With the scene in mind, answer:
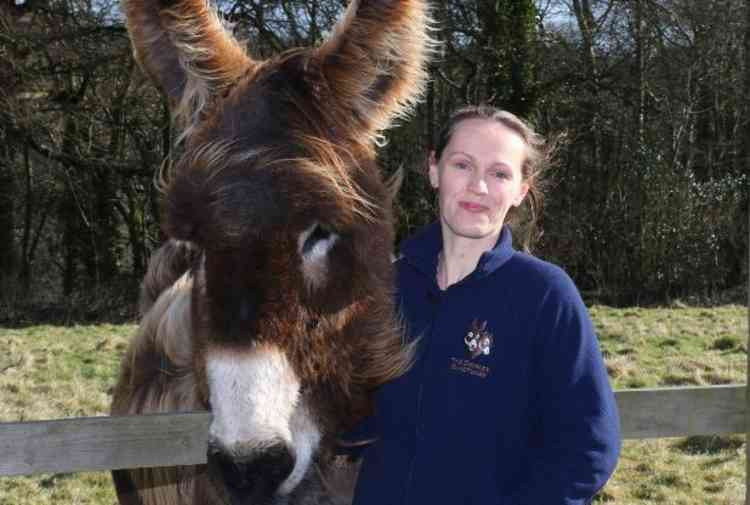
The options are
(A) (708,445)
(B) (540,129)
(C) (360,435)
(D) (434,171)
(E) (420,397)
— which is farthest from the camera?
(B) (540,129)

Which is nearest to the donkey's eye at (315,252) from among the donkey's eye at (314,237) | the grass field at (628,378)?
the donkey's eye at (314,237)

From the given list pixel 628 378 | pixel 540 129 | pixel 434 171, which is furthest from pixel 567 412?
pixel 540 129

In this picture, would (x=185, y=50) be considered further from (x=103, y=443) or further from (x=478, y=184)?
(x=103, y=443)

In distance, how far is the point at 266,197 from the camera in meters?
1.96

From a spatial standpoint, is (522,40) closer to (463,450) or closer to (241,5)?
(241,5)

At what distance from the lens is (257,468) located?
1806mm

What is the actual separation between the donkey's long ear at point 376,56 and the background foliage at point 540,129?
11.2 metres

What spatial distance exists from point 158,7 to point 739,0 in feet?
55.7

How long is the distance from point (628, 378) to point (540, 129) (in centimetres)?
885

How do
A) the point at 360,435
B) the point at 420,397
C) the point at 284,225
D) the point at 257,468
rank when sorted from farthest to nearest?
the point at 360,435 < the point at 420,397 < the point at 284,225 < the point at 257,468

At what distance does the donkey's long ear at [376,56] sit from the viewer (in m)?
2.24

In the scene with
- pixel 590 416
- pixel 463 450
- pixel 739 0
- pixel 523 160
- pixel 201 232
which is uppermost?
pixel 739 0

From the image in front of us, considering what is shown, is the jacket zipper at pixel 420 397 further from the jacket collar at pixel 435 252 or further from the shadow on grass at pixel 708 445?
the shadow on grass at pixel 708 445

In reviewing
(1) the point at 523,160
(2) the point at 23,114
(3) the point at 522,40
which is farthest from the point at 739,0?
(1) the point at 523,160
